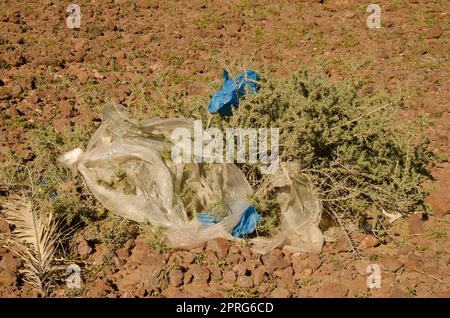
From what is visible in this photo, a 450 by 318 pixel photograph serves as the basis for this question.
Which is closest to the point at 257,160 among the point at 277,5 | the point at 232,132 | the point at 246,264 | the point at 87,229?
the point at 232,132

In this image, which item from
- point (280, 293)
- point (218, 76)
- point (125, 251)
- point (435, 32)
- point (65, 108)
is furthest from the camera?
point (435, 32)

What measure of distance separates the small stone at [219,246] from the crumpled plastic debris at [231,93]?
85cm

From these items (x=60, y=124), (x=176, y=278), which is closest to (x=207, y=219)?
(x=176, y=278)

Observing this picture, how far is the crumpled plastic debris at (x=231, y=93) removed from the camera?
11.9 ft

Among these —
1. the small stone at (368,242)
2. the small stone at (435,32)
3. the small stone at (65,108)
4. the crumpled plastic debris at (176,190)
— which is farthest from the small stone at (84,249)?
the small stone at (435,32)

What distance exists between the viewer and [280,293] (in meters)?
3.16

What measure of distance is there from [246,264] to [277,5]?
4.40 m

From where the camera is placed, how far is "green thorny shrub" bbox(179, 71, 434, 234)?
3.56 m

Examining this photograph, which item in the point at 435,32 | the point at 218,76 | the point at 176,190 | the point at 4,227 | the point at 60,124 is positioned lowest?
the point at 4,227

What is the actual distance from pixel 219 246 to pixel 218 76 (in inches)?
94.7

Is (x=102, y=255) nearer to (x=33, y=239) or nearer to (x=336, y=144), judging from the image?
(x=33, y=239)

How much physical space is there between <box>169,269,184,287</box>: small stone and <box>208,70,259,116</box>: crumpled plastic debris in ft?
3.53

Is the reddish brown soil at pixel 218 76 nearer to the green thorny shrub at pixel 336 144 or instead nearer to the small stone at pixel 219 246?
the small stone at pixel 219 246
